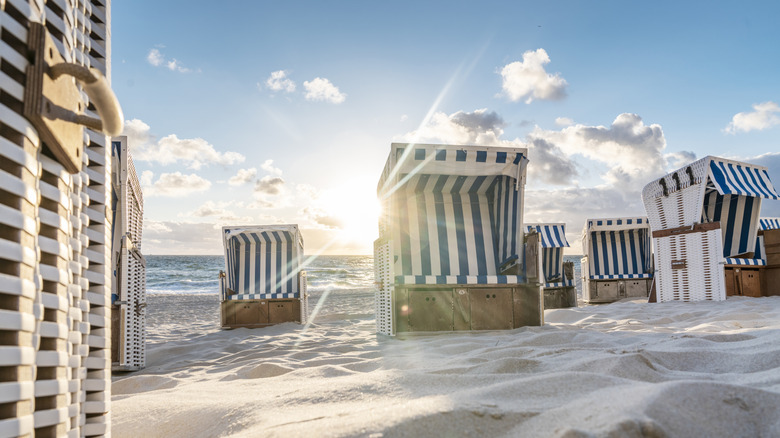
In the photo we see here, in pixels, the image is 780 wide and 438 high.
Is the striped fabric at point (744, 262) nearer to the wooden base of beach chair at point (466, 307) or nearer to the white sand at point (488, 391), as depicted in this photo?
the white sand at point (488, 391)

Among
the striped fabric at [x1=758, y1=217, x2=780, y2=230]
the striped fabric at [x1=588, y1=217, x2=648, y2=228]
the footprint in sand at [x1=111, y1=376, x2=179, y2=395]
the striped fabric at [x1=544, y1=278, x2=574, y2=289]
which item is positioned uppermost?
the striped fabric at [x1=588, y1=217, x2=648, y2=228]

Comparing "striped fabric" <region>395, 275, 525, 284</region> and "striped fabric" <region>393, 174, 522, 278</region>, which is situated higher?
"striped fabric" <region>393, 174, 522, 278</region>

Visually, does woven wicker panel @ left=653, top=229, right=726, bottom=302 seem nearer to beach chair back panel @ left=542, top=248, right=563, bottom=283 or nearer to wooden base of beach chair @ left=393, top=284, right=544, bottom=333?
wooden base of beach chair @ left=393, top=284, right=544, bottom=333

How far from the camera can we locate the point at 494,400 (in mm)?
1812

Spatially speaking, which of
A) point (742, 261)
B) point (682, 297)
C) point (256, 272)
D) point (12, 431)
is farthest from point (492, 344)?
point (256, 272)

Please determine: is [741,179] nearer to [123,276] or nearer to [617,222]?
[617,222]

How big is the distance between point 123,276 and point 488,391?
161 inches

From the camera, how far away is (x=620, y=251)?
1422cm

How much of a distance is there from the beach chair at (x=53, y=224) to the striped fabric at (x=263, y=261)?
903 cm

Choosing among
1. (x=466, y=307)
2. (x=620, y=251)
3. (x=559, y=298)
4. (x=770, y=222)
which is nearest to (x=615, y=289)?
(x=620, y=251)

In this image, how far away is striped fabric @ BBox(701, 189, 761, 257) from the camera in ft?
31.3

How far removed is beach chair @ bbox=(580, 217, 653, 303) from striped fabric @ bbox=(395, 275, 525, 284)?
28.1 ft

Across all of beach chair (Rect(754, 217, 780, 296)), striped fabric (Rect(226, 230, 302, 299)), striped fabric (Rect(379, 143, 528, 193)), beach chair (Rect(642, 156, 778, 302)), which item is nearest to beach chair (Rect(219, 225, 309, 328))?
striped fabric (Rect(226, 230, 302, 299))

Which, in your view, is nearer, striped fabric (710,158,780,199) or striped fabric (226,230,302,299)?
striped fabric (710,158,780,199)
